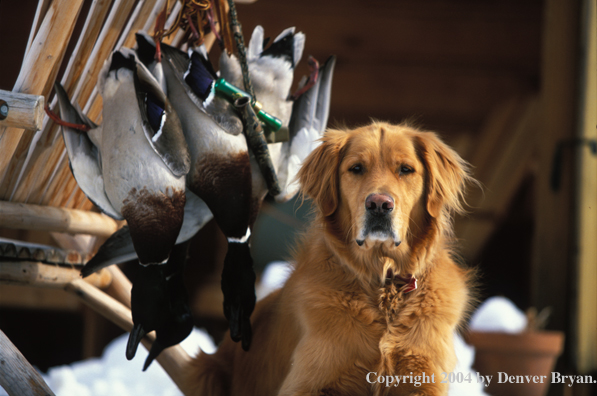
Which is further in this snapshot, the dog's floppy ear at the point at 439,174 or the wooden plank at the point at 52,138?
the wooden plank at the point at 52,138

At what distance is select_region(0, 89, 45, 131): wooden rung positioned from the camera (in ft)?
4.22

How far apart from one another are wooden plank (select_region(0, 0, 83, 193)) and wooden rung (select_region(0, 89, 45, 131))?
0.11 m

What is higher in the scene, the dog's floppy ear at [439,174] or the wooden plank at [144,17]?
the wooden plank at [144,17]

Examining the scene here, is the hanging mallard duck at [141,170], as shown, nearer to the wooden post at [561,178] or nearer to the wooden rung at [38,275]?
the wooden rung at [38,275]

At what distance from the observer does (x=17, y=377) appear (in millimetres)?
1237

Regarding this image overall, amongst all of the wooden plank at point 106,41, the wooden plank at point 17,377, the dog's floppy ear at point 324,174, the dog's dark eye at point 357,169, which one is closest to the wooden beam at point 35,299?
the wooden plank at point 106,41

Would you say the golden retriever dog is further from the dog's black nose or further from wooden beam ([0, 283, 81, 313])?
wooden beam ([0, 283, 81, 313])

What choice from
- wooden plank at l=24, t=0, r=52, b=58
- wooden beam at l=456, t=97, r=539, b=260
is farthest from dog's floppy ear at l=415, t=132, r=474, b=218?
wooden beam at l=456, t=97, r=539, b=260

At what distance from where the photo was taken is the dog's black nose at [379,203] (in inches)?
49.9

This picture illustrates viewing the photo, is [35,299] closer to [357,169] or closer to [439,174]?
[357,169]

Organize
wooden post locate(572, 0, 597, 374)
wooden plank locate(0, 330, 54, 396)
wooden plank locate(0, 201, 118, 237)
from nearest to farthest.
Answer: wooden plank locate(0, 330, 54, 396), wooden plank locate(0, 201, 118, 237), wooden post locate(572, 0, 597, 374)

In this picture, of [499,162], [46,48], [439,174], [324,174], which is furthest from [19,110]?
[499,162]

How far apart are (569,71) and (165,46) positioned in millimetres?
2292

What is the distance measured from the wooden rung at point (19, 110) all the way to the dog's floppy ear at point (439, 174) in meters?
0.94
